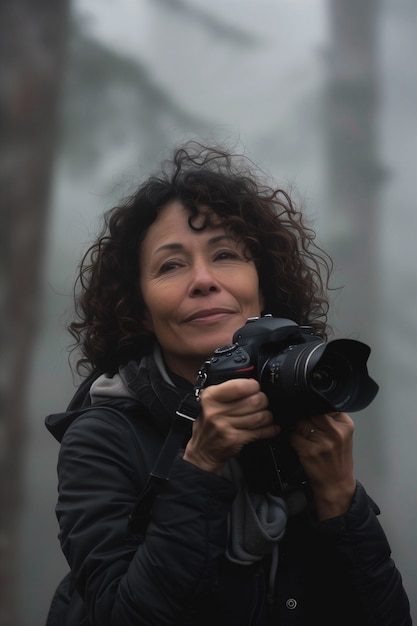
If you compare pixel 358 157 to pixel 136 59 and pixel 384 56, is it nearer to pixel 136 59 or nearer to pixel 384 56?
pixel 384 56

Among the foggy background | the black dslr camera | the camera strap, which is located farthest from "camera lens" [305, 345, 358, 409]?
the foggy background

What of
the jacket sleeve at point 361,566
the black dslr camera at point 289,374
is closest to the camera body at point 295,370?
the black dslr camera at point 289,374

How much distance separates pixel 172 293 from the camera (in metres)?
0.80

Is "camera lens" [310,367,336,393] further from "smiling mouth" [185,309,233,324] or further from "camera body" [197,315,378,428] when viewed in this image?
"smiling mouth" [185,309,233,324]

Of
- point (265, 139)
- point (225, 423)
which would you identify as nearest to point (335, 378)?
point (225, 423)

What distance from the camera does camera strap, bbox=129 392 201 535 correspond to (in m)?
0.66

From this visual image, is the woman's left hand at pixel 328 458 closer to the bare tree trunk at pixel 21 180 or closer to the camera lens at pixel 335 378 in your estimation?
the camera lens at pixel 335 378

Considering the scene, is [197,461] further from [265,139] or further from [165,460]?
[265,139]

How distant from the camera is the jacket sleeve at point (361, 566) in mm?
697

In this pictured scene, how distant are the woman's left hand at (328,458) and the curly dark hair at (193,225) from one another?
246 millimetres

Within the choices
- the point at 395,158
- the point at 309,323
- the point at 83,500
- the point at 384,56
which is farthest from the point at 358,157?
the point at 83,500

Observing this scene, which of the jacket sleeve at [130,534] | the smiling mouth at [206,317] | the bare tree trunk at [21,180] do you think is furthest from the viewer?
the bare tree trunk at [21,180]

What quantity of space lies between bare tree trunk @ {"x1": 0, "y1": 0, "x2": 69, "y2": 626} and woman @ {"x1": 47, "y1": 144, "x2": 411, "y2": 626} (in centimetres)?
46

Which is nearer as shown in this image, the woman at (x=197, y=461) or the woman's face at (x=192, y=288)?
the woman at (x=197, y=461)
